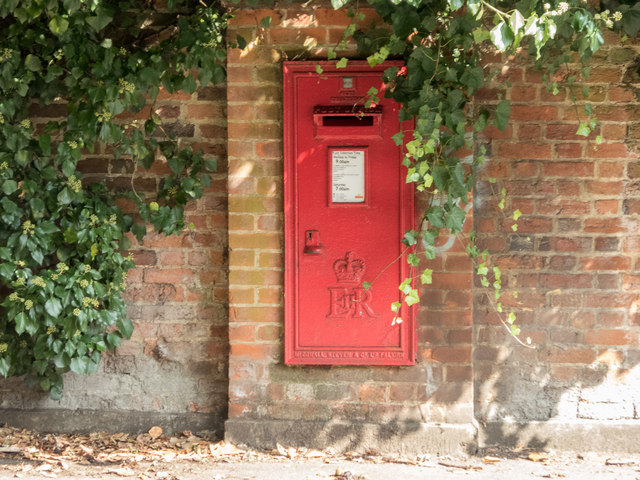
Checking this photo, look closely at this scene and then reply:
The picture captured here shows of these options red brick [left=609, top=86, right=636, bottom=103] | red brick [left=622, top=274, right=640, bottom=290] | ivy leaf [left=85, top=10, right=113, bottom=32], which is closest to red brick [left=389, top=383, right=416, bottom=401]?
red brick [left=622, top=274, right=640, bottom=290]

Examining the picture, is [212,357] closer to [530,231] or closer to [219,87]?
[219,87]

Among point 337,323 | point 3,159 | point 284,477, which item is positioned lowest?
point 284,477

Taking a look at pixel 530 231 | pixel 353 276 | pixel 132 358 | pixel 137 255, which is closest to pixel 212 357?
pixel 132 358

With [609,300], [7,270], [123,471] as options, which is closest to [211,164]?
[7,270]

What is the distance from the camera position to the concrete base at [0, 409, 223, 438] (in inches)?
148

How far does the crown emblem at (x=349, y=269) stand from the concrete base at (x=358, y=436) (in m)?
0.77

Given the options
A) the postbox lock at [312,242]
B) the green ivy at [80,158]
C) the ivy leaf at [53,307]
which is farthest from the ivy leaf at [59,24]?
the postbox lock at [312,242]

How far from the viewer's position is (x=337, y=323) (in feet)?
11.4

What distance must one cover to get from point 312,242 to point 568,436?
1.72 metres

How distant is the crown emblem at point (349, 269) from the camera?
3.44m

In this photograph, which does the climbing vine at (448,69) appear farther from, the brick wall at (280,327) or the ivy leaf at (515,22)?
the brick wall at (280,327)

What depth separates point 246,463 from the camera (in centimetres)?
341

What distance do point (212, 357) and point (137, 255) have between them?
0.71 metres

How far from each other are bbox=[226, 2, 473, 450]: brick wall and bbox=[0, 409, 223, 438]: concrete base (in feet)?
0.97
